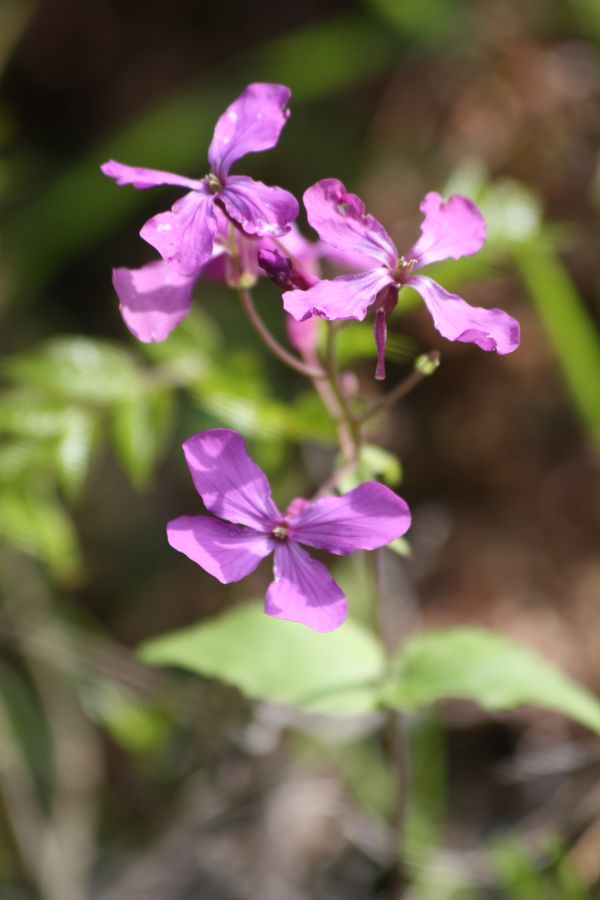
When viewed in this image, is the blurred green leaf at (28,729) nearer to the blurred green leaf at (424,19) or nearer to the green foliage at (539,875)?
the green foliage at (539,875)

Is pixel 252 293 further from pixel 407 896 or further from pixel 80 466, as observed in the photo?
pixel 407 896

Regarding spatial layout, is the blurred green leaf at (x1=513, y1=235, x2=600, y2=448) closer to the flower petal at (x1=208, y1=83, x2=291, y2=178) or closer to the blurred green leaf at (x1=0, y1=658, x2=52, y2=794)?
the flower petal at (x1=208, y1=83, x2=291, y2=178)

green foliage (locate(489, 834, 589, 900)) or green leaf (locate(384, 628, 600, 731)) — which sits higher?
green leaf (locate(384, 628, 600, 731))

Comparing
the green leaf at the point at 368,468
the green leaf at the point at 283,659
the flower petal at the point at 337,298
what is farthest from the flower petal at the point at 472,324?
the green leaf at the point at 283,659

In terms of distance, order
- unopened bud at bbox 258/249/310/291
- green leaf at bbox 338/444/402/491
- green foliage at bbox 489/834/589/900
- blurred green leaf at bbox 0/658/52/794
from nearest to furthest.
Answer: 1. unopened bud at bbox 258/249/310/291
2. green leaf at bbox 338/444/402/491
3. green foliage at bbox 489/834/589/900
4. blurred green leaf at bbox 0/658/52/794

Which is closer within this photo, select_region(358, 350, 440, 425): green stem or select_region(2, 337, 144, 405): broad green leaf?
select_region(358, 350, 440, 425): green stem

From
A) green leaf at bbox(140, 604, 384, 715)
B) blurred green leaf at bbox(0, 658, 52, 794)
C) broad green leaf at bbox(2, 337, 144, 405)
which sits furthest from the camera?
blurred green leaf at bbox(0, 658, 52, 794)

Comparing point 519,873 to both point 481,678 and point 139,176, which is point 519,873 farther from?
point 139,176

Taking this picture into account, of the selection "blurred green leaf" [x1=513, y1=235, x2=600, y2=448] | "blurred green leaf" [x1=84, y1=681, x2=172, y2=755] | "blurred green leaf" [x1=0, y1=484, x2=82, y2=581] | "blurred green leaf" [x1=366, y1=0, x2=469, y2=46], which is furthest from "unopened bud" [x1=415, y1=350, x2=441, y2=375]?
"blurred green leaf" [x1=366, y1=0, x2=469, y2=46]
